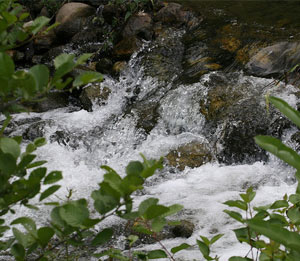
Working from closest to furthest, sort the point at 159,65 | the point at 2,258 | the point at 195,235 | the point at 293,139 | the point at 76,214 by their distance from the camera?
the point at 76,214 < the point at 2,258 < the point at 195,235 < the point at 293,139 < the point at 159,65

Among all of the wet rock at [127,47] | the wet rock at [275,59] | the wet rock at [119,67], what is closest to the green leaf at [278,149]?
the wet rock at [275,59]

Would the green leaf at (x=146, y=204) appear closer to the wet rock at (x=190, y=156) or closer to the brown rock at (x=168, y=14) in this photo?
the wet rock at (x=190, y=156)

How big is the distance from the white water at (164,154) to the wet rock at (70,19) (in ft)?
7.41

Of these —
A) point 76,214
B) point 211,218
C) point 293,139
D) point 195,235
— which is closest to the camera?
point 76,214

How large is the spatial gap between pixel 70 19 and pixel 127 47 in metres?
1.89

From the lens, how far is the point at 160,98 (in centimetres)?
620

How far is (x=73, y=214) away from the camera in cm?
94

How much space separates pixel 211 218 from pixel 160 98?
286cm

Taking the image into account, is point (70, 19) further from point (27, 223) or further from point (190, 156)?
point (27, 223)

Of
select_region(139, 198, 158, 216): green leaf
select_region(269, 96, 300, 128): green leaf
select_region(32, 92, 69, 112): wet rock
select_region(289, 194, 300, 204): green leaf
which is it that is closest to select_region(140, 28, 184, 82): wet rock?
select_region(32, 92, 69, 112): wet rock

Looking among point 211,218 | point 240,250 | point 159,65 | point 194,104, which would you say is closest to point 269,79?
point 194,104

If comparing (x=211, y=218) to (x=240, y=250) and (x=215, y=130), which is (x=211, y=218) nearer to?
(x=240, y=250)

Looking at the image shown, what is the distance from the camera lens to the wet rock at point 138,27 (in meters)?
7.65

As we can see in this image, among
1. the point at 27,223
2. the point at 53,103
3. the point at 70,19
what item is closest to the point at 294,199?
the point at 27,223
